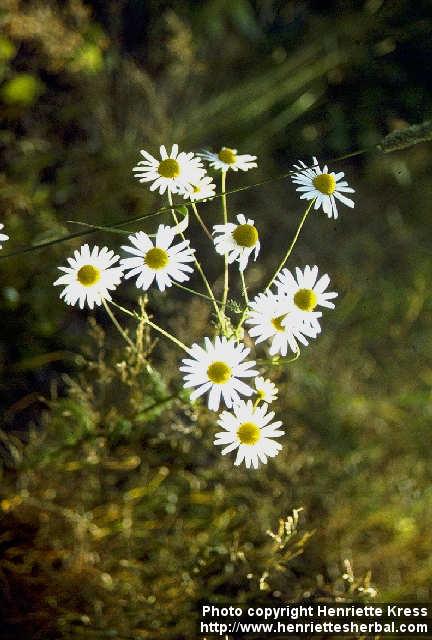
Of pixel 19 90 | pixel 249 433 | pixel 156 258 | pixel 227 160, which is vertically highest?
pixel 19 90

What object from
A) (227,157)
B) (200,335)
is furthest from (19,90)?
(227,157)

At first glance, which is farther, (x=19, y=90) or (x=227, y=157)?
(x=19, y=90)

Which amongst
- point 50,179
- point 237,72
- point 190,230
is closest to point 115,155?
point 50,179

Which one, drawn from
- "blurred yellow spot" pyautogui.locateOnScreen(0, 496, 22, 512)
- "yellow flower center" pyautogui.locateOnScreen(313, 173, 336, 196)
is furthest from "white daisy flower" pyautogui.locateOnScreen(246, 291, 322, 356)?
"blurred yellow spot" pyautogui.locateOnScreen(0, 496, 22, 512)

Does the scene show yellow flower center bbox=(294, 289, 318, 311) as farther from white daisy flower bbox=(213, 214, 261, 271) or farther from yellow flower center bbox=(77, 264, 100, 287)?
yellow flower center bbox=(77, 264, 100, 287)

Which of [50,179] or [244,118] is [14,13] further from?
[244,118]

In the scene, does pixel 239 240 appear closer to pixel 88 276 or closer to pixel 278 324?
pixel 278 324
